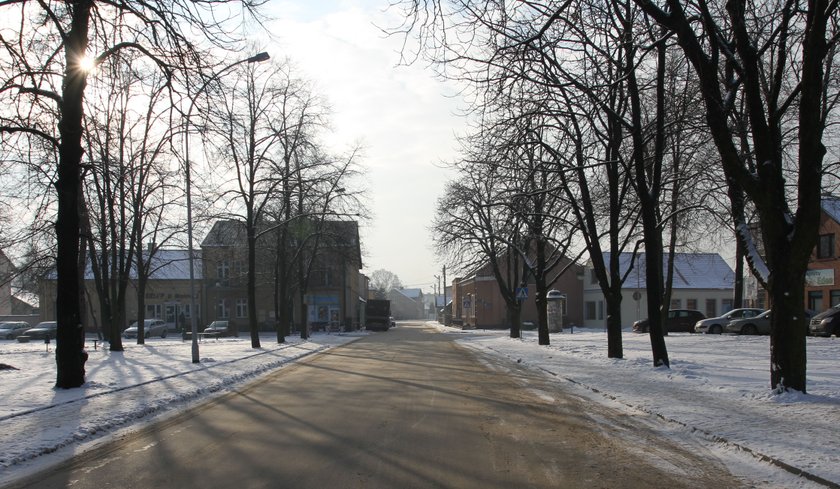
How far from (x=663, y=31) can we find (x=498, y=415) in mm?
9131

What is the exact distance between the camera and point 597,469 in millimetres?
6273

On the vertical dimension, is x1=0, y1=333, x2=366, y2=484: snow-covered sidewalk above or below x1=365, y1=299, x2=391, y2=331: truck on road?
above

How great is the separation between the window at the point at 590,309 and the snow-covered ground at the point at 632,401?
39.3 meters

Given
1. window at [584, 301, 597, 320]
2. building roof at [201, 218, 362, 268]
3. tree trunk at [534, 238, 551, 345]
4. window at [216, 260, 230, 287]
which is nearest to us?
tree trunk at [534, 238, 551, 345]

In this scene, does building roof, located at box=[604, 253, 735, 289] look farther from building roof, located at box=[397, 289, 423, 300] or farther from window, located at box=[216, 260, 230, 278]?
building roof, located at box=[397, 289, 423, 300]

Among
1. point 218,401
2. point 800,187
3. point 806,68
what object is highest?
point 806,68

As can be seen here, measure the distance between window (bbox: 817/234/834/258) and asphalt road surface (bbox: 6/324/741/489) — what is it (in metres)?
35.0

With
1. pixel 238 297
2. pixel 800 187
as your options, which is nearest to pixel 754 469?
pixel 800 187

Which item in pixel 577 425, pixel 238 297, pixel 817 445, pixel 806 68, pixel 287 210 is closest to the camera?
pixel 817 445

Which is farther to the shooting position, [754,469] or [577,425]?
[577,425]

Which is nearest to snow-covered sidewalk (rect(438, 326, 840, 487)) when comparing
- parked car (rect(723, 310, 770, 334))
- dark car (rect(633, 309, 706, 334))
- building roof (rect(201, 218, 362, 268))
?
parked car (rect(723, 310, 770, 334))

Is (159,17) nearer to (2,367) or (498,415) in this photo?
(498,415)

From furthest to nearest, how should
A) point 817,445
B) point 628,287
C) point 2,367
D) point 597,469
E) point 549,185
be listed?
point 628,287
point 549,185
point 2,367
point 817,445
point 597,469

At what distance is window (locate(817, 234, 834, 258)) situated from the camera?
126 feet
